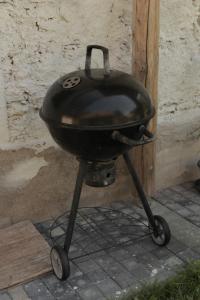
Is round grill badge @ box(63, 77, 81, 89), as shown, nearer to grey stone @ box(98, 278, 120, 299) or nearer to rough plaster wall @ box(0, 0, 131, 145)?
rough plaster wall @ box(0, 0, 131, 145)

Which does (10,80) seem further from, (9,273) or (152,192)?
(152,192)

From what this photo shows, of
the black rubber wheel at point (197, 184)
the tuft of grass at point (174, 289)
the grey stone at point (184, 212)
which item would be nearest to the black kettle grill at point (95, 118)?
the tuft of grass at point (174, 289)

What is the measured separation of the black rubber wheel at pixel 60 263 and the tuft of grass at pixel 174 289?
1.51 ft

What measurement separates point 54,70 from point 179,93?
55.9 inches

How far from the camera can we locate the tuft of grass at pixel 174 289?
121 inches

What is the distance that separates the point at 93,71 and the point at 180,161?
196cm

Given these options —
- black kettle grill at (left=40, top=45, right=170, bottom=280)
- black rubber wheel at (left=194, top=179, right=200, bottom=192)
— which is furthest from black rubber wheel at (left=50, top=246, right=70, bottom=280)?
black rubber wheel at (left=194, top=179, right=200, bottom=192)

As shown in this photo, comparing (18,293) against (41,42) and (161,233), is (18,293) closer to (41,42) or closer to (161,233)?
(161,233)

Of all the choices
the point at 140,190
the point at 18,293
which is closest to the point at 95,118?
the point at 140,190

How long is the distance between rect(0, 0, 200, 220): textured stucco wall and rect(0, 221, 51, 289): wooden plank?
20 centimetres

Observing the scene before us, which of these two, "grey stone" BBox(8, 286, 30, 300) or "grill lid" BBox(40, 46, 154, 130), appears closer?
"grill lid" BBox(40, 46, 154, 130)

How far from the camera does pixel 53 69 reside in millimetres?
3811

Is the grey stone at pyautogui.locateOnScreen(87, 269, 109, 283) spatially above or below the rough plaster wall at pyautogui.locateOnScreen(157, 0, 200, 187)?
below

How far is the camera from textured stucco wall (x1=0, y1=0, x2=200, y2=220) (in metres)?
3.63
